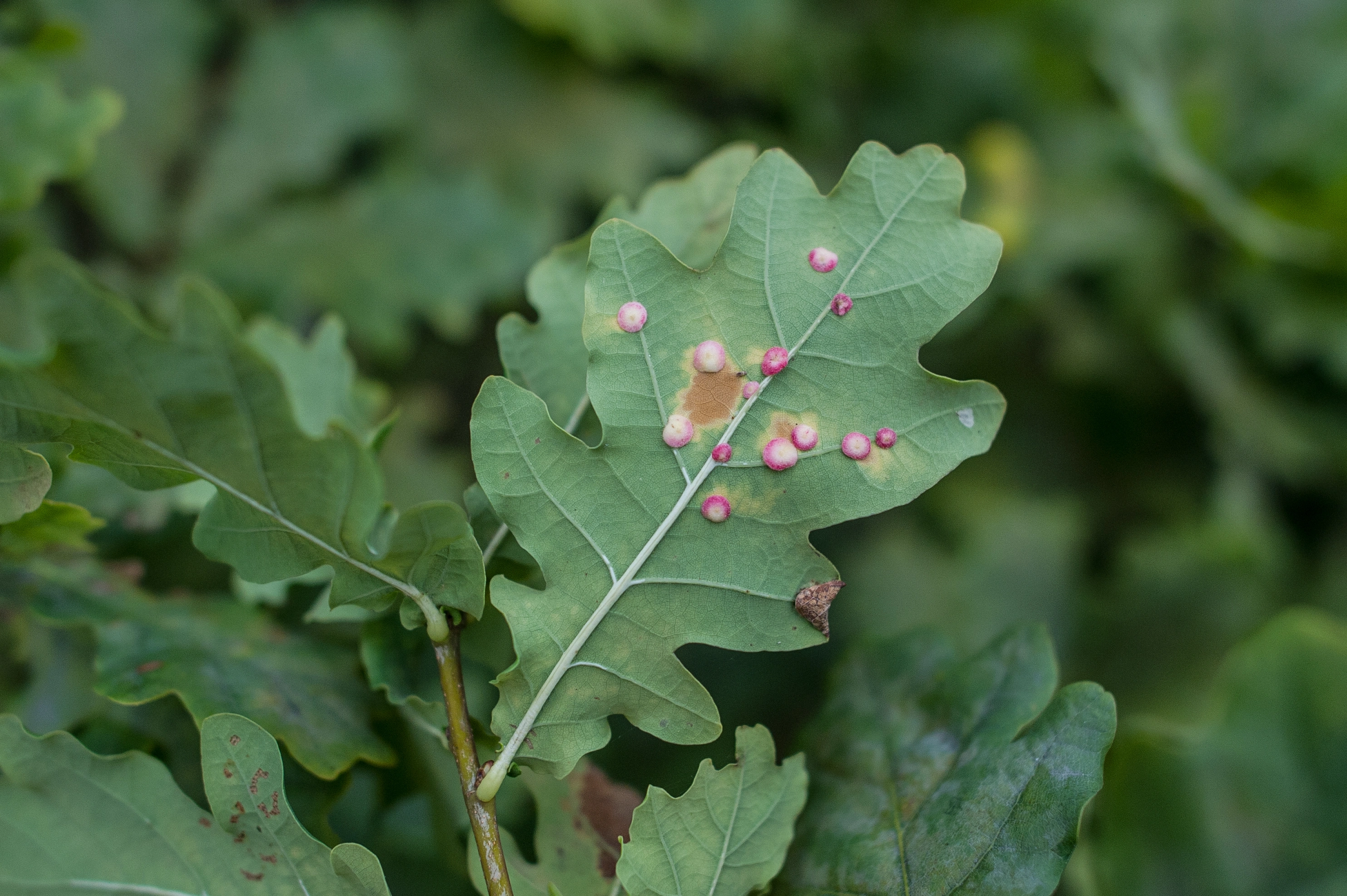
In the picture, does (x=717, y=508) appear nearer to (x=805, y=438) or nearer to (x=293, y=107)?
(x=805, y=438)

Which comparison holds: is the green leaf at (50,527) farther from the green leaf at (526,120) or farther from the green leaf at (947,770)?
the green leaf at (526,120)

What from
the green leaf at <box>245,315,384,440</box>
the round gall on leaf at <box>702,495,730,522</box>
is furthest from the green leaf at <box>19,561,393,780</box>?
the round gall on leaf at <box>702,495,730,522</box>

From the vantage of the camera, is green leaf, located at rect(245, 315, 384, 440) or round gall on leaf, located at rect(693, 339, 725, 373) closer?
round gall on leaf, located at rect(693, 339, 725, 373)

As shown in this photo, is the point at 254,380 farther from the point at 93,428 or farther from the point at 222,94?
the point at 222,94

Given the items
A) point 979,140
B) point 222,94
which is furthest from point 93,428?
point 979,140

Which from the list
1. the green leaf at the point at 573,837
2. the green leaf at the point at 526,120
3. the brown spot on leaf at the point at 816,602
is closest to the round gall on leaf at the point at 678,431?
the brown spot on leaf at the point at 816,602

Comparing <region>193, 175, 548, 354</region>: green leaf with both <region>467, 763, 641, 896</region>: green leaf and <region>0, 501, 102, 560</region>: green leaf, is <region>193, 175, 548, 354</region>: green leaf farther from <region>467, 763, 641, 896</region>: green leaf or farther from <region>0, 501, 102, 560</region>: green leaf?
<region>467, 763, 641, 896</region>: green leaf
